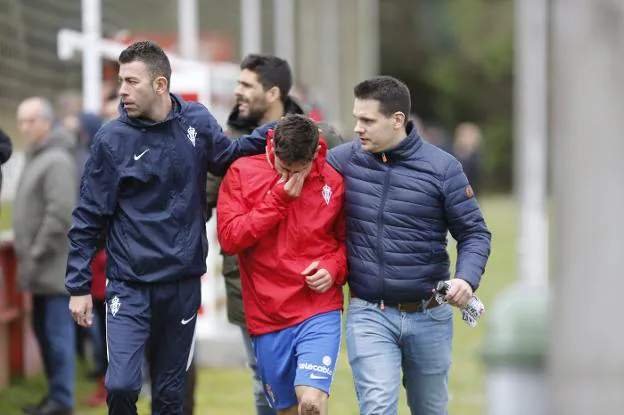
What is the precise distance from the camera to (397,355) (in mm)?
6184

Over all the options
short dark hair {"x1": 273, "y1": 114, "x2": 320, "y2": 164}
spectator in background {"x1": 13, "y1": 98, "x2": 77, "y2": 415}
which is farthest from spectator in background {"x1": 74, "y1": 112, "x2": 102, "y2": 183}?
short dark hair {"x1": 273, "y1": 114, "x2": 320, "y2": 164}

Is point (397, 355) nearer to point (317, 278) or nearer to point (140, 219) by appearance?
point (317, 278)

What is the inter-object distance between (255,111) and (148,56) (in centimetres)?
102

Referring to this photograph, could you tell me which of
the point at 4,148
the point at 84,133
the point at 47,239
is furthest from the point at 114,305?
the point at 84,133

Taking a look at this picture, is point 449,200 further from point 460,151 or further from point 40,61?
point 460,151

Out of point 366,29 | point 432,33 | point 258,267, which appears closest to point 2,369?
point 258,267

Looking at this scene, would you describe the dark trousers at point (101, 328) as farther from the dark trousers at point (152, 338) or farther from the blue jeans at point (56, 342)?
the dark trousers at point (152, 338)

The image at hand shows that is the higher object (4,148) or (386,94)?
(386,94)

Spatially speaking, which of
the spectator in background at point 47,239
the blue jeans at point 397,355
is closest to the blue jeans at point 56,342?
the spectator in background at point 47,239

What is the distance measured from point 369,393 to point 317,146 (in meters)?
1.15

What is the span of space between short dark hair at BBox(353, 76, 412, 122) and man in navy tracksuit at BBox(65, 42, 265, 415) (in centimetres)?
80

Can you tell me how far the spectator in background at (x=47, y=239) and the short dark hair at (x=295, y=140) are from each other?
133 inches

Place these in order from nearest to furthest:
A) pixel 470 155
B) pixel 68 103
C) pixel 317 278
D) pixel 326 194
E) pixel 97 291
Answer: pixel 317 278 < pixel 326 194 < pixel 97 291 < pixel 68 103 < pixel 470 155

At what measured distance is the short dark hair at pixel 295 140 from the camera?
19.4 feet
